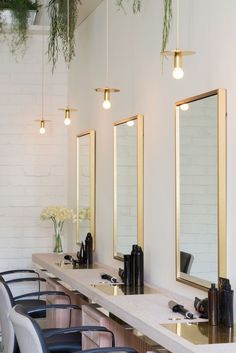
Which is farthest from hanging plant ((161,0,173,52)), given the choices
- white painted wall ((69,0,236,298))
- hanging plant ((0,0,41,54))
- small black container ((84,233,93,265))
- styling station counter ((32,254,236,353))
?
hanging plant ((0,0,41,54))

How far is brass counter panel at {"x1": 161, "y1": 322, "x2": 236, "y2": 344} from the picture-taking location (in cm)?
256

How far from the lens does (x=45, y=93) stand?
6582 mm

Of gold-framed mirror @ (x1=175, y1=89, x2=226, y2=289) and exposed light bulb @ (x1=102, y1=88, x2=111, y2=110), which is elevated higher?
exposed light bulb @ (x1=102, y1=88, x2=111, y2=110)

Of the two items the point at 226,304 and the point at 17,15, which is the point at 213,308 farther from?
the point at 17,15

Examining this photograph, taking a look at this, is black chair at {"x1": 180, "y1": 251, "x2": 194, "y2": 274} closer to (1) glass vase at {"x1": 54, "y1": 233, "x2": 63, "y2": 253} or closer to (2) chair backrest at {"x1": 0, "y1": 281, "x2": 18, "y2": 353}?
(2) chair backrest at {"x1": 0, "y1": 281, "x2": 18, "y2": 353}

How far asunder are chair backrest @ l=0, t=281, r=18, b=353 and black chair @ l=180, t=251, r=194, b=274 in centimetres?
109

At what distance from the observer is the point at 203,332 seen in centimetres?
269

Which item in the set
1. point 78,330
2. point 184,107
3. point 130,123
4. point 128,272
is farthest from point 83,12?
point 78,330

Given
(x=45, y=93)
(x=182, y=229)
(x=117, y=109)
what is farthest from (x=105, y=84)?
(x=182, y=229)

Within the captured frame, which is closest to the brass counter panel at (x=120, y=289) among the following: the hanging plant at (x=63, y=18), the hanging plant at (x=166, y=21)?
the hanging plant at (x=166, y=21)

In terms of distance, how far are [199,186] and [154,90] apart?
96 centimetres

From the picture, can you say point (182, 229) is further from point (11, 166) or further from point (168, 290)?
point (11, 166)

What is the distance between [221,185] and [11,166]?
146 inches

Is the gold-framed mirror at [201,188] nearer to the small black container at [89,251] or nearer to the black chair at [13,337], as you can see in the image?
the black chair at [13,337]
